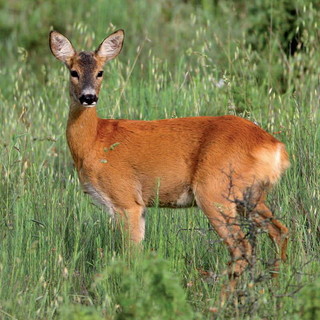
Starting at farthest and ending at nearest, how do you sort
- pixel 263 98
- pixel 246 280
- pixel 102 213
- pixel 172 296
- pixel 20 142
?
1. pixel 263 98
2. pixel 20 142
3. pixel 102 213
4. pixel 246 280
5. pixel 172 296

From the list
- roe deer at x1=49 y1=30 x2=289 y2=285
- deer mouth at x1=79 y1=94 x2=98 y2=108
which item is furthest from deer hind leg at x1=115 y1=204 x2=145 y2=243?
deer mouth at x1=79 y1=94 x2=98 y2=108

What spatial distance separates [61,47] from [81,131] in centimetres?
69

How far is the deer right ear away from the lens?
6418mm

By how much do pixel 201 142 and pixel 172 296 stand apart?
185 cm

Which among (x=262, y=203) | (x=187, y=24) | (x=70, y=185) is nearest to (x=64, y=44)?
(x=70, y=185)

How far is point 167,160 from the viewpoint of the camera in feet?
19.1

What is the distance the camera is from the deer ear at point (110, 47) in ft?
A: 21.2

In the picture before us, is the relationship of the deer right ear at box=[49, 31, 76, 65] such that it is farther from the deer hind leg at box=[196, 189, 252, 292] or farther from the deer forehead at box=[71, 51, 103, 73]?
the deer hind leg at box=[196, 189, 252, 292]

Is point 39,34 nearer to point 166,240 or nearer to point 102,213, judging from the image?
point 102,213

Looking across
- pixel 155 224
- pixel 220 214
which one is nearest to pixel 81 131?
pixel 155 224

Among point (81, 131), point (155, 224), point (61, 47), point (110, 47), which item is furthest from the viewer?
point (110, 47)

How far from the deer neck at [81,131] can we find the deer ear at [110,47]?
471mm

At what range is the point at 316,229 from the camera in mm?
5535

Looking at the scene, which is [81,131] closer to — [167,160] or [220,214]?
[167,160]
